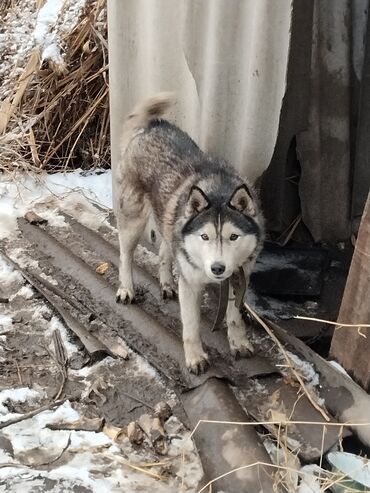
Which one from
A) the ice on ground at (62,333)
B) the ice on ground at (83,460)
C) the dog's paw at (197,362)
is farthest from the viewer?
the ice on ground at (62,333)

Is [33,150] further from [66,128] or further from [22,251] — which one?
[22,251]

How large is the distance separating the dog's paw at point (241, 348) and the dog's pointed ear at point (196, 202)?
846mm

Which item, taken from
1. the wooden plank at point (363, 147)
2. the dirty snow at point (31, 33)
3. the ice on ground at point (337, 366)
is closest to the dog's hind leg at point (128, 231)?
the ice on ground at point (337, 366)

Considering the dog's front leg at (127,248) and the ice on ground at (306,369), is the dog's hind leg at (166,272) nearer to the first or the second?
the dog's front leg at (127,248)

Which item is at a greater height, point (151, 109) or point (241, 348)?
point (151, 109)

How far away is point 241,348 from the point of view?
13.0 ft

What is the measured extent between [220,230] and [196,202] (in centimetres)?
23

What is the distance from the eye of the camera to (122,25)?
16.0 feet

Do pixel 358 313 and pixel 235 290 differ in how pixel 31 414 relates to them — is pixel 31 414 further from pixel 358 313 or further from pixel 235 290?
pixel 358 313

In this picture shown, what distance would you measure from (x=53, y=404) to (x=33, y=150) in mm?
3475

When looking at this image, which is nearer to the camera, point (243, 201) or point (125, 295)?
point (243, 201)

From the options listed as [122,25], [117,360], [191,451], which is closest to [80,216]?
[122,25]

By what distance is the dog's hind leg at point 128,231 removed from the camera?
446 centimetres

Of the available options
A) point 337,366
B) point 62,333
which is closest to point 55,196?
point 62,333
